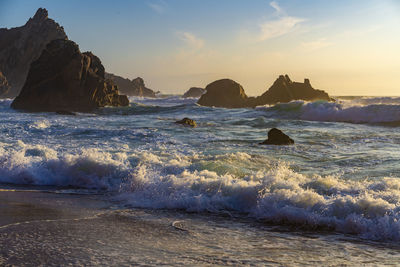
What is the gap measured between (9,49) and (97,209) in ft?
424

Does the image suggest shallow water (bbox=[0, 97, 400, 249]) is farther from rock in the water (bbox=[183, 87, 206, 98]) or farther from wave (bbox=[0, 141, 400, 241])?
rock in the water (bbox=[183, 87, 206, 98])

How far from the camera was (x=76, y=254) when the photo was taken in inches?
182

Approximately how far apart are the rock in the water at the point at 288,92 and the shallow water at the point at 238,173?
5050 centimetres

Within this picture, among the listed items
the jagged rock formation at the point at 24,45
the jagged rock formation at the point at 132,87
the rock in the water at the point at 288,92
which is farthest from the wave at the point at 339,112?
the jagged rock formation at the point at 132,87

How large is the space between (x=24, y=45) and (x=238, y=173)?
4917 inches

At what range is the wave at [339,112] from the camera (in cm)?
2741

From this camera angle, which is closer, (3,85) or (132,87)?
(3,85)

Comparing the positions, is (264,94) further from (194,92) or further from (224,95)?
(194,92)

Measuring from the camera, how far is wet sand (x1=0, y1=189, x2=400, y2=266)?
4.54m

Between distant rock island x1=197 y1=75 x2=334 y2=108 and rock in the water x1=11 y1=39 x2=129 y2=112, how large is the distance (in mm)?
24260

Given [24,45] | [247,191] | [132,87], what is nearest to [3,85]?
[24,45]

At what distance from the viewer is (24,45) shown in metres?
121

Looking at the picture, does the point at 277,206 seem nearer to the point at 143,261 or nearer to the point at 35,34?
the point at 143,261

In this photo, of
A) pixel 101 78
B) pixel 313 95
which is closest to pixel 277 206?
pixel 101 78
